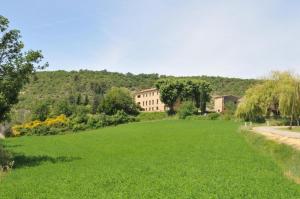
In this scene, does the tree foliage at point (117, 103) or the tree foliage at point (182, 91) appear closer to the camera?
the tree foliage at point (117, 103)

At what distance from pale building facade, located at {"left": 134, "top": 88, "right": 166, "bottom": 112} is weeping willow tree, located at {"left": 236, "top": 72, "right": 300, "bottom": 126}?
67.5 m

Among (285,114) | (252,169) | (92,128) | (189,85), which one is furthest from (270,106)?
(252,169)

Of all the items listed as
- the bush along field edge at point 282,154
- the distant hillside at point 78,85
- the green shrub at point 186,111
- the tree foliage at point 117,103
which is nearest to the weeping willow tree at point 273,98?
the green shrub at point 186,111

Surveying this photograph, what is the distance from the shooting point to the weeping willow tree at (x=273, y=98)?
71.9 meters

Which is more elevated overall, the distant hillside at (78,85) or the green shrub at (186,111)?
the distant hillside at (78,85)

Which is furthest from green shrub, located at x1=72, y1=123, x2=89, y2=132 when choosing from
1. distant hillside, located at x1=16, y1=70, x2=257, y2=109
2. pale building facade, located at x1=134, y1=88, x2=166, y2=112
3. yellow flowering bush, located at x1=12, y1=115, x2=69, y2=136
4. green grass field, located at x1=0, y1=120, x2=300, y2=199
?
distant hillside, located at x1=16, y1=70, x2=257, y2=109

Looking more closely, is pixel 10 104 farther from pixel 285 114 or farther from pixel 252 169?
pixel 285 114

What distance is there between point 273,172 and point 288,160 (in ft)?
21.1

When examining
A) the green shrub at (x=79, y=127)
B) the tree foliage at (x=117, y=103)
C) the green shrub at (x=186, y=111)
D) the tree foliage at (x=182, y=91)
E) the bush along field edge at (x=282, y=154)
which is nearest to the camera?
the bush along field edge at (x=282, y=154)

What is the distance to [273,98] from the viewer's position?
79.0 meters

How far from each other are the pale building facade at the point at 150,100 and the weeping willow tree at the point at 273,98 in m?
67.5

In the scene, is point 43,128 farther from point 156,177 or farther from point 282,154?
point 156,177

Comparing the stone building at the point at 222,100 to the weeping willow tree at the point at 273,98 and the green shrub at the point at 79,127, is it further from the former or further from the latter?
the green shrub at the point at 79,127

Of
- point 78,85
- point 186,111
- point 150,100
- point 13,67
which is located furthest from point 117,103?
point 13,67
